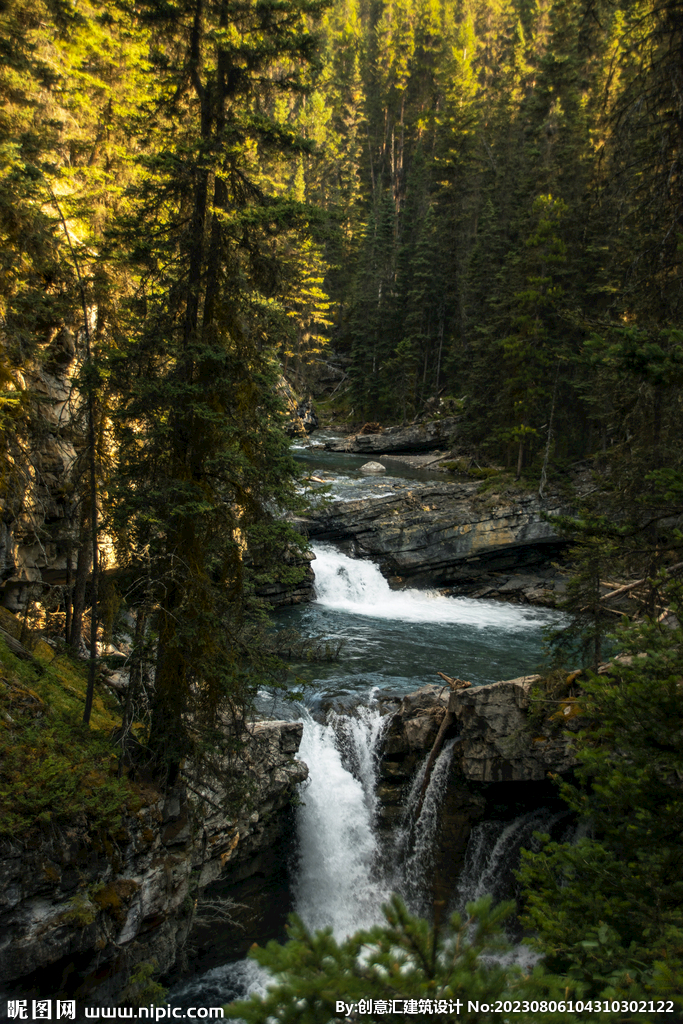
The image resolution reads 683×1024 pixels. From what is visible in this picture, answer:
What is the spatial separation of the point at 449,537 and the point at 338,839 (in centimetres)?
1344

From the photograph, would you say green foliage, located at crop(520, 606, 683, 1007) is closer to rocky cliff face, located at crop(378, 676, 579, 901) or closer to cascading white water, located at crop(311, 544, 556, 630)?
rocky cliff face, located at crop(378, 676, 579, 901)

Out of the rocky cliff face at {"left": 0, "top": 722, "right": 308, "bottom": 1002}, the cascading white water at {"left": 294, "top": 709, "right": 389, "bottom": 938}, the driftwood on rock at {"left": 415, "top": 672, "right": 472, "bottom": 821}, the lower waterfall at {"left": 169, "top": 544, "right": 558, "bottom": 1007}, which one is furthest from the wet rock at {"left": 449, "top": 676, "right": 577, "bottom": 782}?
the rocky cliff face at {"left": 0, "top": 722, "right": 308, "bottom": 1002}

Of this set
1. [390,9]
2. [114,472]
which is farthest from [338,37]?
[114,472]

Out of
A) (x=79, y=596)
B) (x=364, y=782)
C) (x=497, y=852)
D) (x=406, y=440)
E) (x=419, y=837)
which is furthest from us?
(x=406, y=440)

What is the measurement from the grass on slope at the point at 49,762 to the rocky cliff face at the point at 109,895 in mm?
227

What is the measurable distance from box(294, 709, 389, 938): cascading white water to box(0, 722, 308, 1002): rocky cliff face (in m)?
2.17

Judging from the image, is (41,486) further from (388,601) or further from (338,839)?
(388,601)

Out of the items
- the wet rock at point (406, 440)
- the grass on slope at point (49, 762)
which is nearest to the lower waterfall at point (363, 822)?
the grass on slope at point (49, 762)

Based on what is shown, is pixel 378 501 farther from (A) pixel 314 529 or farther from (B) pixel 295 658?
(B) pixel 295 658

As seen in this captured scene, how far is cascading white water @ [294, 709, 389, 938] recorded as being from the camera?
10.4m

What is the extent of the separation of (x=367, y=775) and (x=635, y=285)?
9.93 meters

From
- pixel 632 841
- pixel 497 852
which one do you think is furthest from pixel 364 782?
pixel 632 841

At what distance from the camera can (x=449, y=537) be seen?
22.7m

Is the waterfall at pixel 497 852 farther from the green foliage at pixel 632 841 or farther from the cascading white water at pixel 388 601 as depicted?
the cascading white water at pixel 388 601
